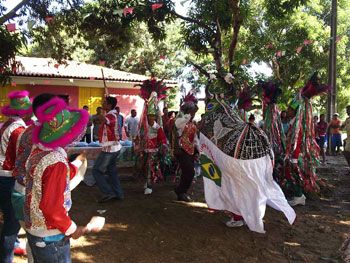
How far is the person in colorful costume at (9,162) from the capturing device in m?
3.66

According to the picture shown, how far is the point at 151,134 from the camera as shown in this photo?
7.54m

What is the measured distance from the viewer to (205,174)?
5652 mm

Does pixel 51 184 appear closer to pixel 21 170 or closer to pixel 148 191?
pixel 21 170

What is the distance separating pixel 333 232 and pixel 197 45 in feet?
20.8

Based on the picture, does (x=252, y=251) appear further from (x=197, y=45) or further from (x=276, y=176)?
(x=197, y=45)

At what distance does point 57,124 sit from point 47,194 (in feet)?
1.41

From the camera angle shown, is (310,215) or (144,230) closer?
(144,230)

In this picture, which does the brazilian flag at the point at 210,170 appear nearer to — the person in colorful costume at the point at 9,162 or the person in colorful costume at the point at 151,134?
the person in colorful costume at the point at 151,134

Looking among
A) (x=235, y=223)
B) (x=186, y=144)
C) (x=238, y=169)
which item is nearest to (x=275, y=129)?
(x=186, y=144)

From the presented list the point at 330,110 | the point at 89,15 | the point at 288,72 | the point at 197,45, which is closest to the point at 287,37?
the point at 288,72

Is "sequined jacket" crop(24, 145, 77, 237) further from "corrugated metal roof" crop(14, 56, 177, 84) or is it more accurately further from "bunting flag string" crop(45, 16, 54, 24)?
"corrugated metal roof" crop(14, 56, 177, 84)

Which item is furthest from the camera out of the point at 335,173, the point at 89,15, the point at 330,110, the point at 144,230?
the point at 330,110

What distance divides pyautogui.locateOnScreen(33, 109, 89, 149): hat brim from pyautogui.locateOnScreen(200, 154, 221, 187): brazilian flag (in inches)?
120

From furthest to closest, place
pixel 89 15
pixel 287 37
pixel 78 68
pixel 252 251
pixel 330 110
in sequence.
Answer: pixel 78 68
pixel 287 37
pixel 330 110
pixel 89 15
pixel 252 251
